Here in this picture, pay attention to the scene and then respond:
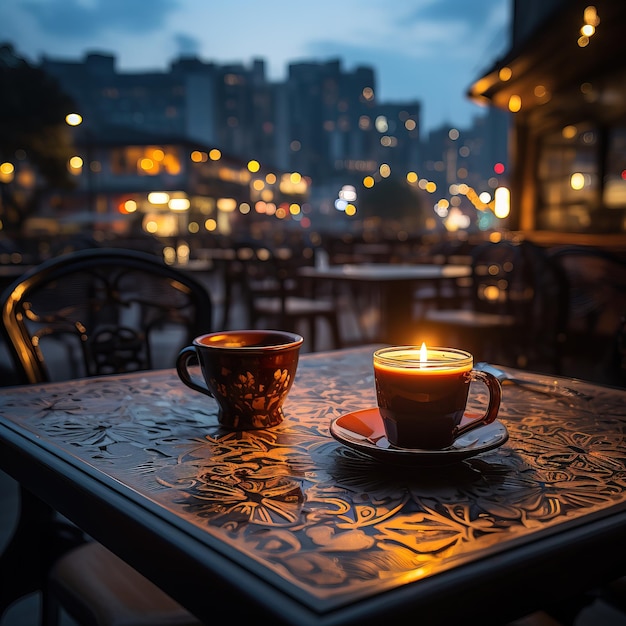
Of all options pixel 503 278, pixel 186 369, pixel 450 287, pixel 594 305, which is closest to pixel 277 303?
pixel 503 278

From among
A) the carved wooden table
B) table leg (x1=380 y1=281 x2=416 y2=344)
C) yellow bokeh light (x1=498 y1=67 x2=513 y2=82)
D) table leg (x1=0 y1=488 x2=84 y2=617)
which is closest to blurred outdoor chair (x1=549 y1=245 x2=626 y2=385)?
the carved wooden table

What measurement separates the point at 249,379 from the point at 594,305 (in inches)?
162

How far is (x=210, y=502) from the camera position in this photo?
2.54 feet

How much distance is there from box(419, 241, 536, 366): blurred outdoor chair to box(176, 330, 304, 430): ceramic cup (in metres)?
3.36

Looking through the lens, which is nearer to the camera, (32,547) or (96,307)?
(32,547)

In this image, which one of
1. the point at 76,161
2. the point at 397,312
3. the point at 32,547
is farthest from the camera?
the point at 76,161

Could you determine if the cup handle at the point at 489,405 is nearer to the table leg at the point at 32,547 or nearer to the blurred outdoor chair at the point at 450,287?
the table leg at the point at 32,547

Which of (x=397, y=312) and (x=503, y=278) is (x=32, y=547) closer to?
(x=503, y=278)

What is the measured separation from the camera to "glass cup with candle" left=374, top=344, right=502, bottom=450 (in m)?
0.86

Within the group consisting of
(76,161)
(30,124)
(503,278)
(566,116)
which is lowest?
(503,278)

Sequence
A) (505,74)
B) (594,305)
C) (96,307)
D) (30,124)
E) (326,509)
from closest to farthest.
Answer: (326,509), (96,307), (594,305), (505,74), (30,124)

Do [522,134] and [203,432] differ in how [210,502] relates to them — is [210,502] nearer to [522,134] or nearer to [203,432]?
[203,432]

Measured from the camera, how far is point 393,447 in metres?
0.90

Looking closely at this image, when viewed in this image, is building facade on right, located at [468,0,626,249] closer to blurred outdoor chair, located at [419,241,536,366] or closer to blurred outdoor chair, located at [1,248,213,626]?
blurred outdoor chair, located at [419,241,536,366]
